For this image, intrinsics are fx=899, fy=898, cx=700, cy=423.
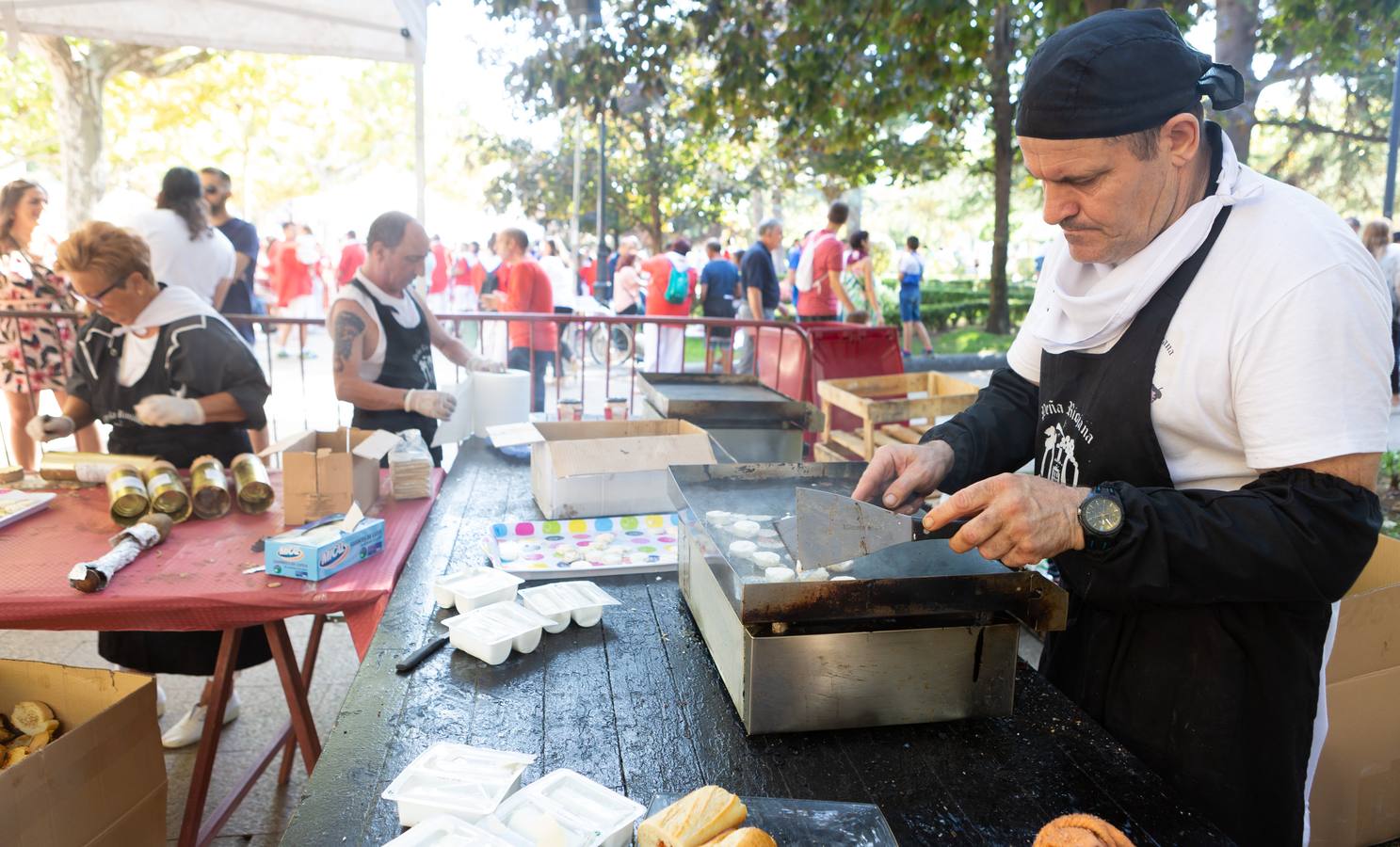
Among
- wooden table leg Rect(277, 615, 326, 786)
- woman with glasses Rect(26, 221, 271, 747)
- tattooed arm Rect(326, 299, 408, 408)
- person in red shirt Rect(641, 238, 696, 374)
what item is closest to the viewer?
woman with glasses Rect(26, 221, 271, 747)

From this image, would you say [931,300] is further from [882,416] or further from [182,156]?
[182,156]

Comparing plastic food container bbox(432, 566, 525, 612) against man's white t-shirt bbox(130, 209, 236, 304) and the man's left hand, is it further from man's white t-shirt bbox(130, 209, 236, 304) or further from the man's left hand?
man's white t-shirt bbox(130, 209, 236, 304)

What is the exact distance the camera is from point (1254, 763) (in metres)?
1.47

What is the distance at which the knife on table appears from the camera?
55.6 inches

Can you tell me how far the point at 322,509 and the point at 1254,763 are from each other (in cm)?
234

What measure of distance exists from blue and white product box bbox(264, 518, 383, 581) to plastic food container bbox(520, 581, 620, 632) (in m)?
0.62

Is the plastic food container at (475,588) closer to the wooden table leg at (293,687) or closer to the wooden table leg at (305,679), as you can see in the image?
the wooden table leg at (293,687)

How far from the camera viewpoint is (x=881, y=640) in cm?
143

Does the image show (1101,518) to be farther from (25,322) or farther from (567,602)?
(25,322)

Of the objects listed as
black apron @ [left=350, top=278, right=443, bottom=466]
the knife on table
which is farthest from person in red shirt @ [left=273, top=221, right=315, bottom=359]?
the knife on table

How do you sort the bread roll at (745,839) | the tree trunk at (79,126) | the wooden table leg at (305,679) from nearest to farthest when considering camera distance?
the bread roll at (745,839)
the wooden table leg at (305,679)
the tree trunk at (79,126)

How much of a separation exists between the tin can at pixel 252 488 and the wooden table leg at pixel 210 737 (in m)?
0.38

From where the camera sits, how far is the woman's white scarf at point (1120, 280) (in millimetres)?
1424

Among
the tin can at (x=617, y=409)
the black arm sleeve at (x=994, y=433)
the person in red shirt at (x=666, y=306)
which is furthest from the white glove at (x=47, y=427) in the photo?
the person in red shirt at (x=666, y=306)
